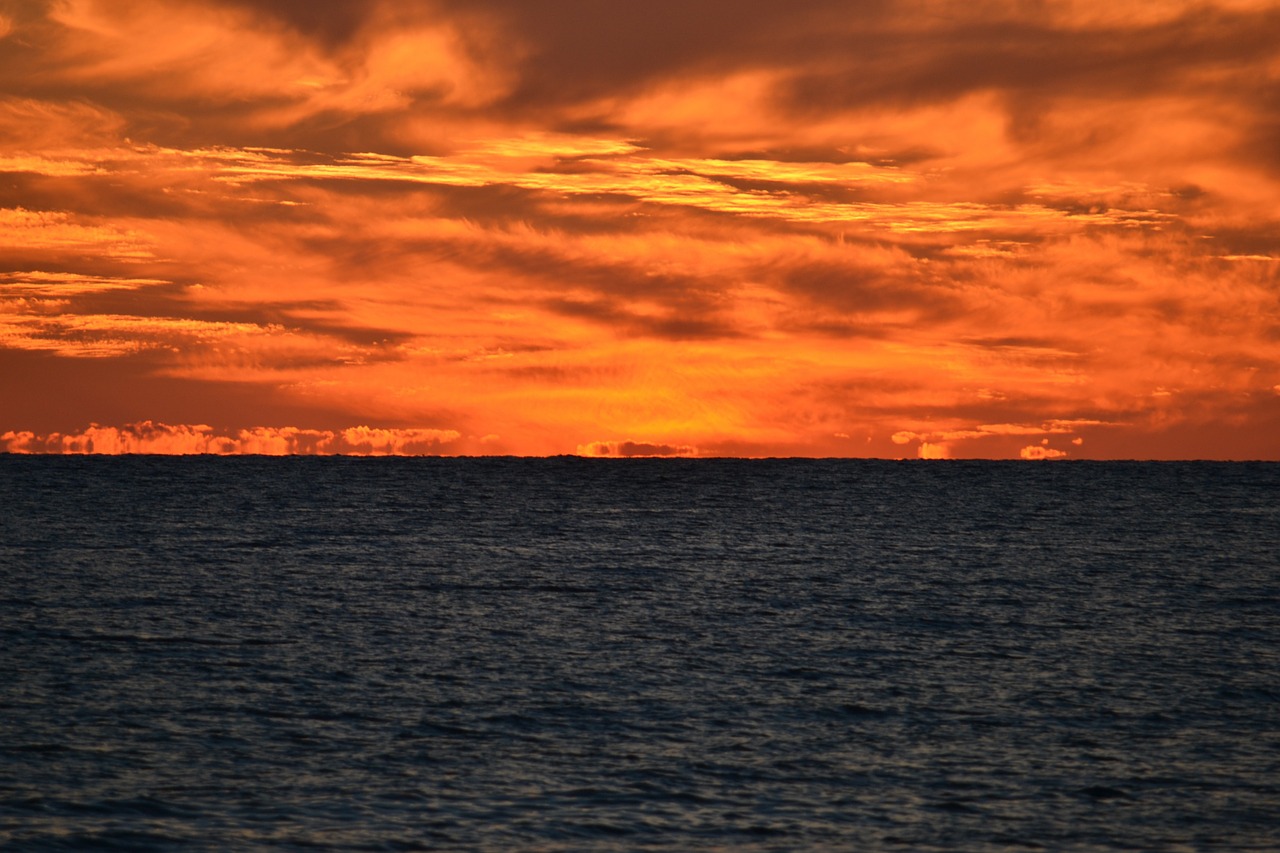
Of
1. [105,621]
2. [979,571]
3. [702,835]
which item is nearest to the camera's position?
[702,835]

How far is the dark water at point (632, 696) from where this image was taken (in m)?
28.1

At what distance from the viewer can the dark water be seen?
28.1 meters

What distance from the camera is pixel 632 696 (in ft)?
132

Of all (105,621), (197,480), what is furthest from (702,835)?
(197,480)

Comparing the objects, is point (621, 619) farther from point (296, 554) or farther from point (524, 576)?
point (296, 554)

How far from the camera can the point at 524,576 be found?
2840 inches

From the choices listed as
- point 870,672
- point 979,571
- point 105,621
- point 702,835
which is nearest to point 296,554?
point 105,621

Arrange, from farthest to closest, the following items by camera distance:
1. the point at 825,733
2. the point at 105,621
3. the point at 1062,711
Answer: the point at 105,621 → the point at 1062,711 → the point at 825,733

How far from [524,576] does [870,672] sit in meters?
31.1

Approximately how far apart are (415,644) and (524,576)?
23.1 meters

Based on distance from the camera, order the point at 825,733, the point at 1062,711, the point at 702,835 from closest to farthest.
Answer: the point at 702,835 < the point at 825,733 < the point at 1062,711

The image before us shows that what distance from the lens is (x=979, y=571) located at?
76875 mm

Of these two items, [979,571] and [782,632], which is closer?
[782,632]

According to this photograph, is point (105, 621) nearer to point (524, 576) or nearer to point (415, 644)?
point (415, 644)
